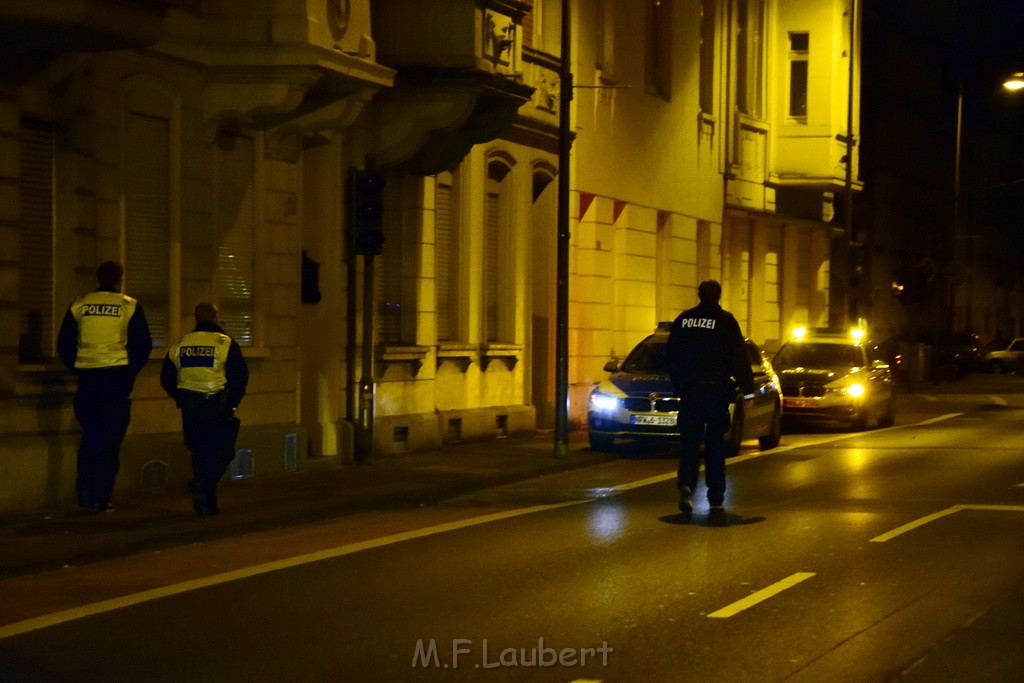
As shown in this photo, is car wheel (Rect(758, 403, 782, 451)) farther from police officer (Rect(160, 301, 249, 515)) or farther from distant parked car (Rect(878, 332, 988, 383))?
distant parked car (Rect(878, 332, 988, 383))

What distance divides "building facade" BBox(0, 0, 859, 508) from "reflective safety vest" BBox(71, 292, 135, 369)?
0.97 m

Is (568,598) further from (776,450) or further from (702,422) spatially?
(776,450)

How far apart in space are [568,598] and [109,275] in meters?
5.66

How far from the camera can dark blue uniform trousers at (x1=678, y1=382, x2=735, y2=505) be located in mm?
13609

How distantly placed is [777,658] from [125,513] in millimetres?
7283

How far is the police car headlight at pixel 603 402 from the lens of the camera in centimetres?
2091

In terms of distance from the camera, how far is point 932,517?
14.0 metres

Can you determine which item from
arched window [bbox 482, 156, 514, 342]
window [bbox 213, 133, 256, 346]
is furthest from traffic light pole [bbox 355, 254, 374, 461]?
arched window [bbox 482, 156, 514, 342]

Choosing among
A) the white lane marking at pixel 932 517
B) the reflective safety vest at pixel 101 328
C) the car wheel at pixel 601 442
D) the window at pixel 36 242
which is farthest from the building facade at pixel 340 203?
the white lane marking at pixel 932 517

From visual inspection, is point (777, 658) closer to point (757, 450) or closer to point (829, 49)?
point (757, 450)

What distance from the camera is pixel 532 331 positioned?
26.0 m

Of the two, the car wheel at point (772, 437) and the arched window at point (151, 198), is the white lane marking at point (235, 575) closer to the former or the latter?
the arched window at point (151, 198)

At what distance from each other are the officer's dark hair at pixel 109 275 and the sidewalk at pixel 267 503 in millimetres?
1910

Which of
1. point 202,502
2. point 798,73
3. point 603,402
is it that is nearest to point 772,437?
point 603,402
